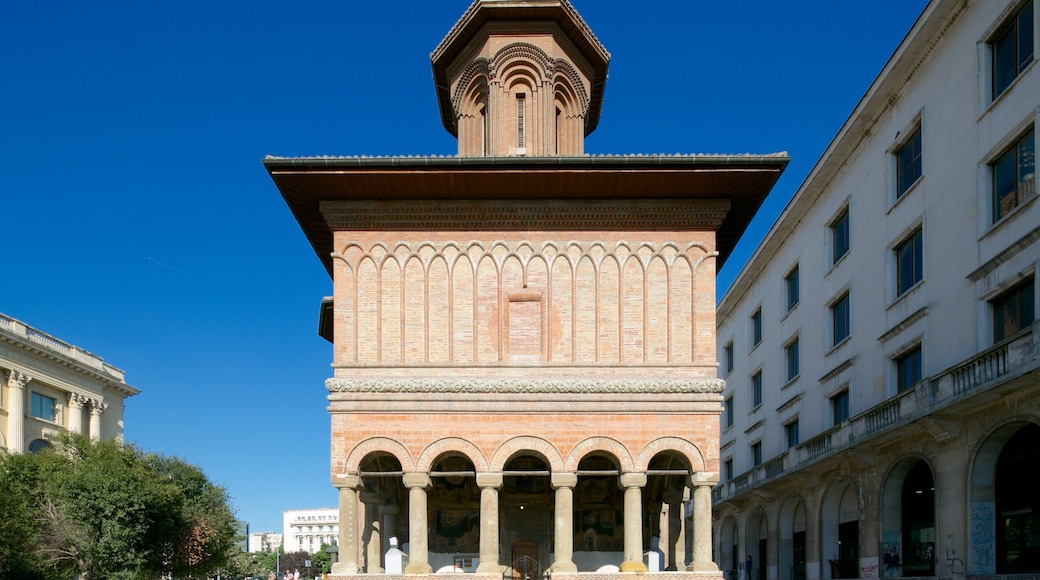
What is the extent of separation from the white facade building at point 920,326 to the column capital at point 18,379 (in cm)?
4228

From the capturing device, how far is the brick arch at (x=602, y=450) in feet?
83.5

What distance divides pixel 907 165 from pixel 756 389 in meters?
21.9

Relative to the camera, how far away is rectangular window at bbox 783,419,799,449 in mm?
42844

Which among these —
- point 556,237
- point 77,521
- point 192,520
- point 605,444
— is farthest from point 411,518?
point 192,520

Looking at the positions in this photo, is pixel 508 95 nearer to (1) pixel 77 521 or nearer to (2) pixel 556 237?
(2) pixel 556 237

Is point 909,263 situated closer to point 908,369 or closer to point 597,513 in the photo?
point 908,369

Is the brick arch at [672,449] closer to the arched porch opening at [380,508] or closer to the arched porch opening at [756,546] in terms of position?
the arched porch opening at [380,508]

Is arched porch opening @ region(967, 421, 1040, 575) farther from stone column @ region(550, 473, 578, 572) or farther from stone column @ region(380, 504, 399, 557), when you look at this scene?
stone column @ region(380, 504, 399, 557)

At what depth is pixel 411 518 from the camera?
83.1 feet

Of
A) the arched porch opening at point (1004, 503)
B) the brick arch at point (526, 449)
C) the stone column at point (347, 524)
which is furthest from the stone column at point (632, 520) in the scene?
the arched porch opening at point (1004, 503)

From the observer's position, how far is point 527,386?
25.9m

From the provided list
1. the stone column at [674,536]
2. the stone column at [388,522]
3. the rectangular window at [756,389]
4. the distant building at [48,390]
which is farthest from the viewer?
the distant building at [48,390]

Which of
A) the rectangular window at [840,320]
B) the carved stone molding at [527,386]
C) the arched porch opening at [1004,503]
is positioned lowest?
the arched porch opening at [1004,503]

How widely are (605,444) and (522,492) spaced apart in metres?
5.71
